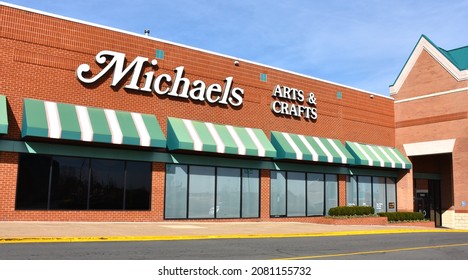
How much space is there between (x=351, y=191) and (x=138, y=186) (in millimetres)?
16899

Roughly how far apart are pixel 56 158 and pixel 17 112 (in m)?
2.66

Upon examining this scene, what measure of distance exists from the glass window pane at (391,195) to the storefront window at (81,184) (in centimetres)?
2103

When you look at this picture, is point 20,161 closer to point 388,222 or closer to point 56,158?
point 56,158

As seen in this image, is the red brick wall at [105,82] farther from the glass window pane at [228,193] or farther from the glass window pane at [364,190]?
the glass window pane at [364,190]

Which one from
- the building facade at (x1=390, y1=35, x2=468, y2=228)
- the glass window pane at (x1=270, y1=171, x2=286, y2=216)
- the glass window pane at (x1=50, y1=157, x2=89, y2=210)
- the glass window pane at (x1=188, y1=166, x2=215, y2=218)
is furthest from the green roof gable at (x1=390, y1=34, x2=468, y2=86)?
the glass window pane at (x1=50, y1=157, x2=89, y2=210)

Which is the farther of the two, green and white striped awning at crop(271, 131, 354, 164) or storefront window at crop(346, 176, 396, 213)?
storefront window at crop(346, 176, 396, 213)

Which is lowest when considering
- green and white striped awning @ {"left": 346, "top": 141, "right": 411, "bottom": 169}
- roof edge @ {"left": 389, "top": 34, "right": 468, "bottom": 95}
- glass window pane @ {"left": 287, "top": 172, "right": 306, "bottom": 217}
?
glass window pane @ {"left": 287, "top": 172, "right": 306, "bottom": 217}

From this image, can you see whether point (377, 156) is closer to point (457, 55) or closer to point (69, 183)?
point (457, 55)

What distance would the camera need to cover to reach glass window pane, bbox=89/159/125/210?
23.8m

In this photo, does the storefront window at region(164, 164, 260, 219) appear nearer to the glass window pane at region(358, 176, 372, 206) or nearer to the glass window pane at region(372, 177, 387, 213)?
the glass window pane at region(358, 176, 372, 206)

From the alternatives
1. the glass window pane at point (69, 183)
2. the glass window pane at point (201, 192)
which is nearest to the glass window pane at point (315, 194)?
the glass window pane at point (201, 192)

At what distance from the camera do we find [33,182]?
72.8 ft

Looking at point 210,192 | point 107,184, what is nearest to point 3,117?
point 107,184

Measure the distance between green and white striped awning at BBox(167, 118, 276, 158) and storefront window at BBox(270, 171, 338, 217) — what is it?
8.43 feet
